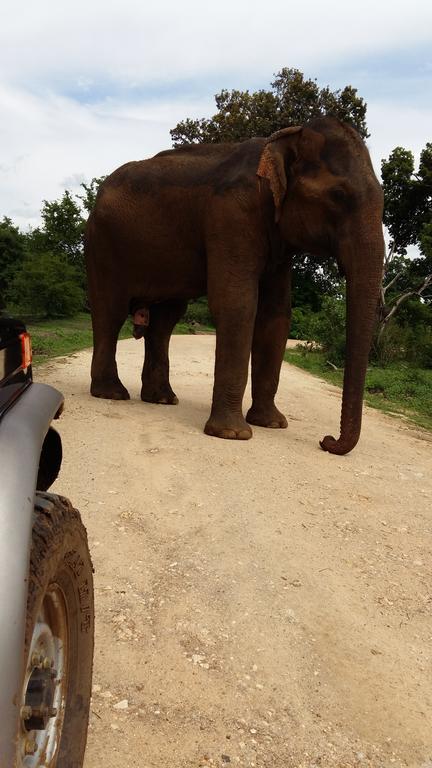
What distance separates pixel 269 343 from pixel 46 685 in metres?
5.52

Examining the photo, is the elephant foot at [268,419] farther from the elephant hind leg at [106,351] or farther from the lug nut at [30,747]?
the lug nut at [30,747]

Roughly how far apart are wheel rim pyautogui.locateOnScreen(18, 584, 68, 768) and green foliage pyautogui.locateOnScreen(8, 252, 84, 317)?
2372 centimetres

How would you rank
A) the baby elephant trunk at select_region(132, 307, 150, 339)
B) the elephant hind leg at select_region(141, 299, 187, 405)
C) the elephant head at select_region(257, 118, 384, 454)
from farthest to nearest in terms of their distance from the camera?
the elephant hind leg at select_region(141, 299, 187, 405)
the baby elephant trunk at select_region(132, 307, 150, 339)
the elephant head at select_region(257, 118, 384, 454)

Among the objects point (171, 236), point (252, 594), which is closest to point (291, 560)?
point (252, 594)

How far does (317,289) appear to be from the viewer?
109 ft

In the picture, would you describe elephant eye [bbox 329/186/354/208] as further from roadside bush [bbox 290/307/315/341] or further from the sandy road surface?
roadside bush [bbox 290/307/315/341]

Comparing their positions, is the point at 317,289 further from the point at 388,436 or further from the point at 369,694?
the point at 369,694

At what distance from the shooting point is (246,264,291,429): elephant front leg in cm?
673

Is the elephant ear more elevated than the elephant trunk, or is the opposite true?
the elephant ear

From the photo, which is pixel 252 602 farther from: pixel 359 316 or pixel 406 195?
pixel 406 195

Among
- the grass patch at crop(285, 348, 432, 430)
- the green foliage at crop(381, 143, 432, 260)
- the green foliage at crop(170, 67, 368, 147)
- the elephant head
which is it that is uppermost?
the green foliage at crop(170, 67, 368, 147)

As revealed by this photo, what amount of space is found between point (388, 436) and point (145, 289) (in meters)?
3.22

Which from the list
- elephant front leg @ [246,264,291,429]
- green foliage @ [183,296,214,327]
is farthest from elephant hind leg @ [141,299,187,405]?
green foliage @ [183,296,214,327]

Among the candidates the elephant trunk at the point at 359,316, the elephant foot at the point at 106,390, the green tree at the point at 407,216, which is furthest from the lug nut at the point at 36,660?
the green tree at the point at 407,216
